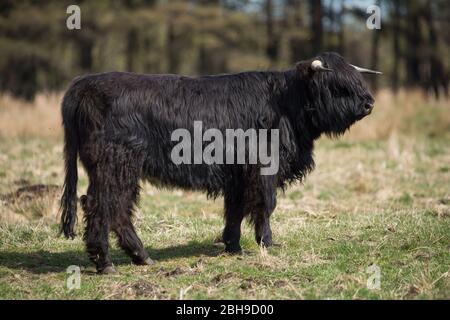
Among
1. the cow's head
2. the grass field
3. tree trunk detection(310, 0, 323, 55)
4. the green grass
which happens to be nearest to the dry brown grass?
the grass field

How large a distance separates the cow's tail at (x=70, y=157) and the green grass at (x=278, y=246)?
18.8 inches

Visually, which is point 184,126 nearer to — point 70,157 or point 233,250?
point 70,157

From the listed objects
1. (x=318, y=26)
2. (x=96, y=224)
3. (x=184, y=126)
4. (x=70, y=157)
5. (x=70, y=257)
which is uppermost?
(x=318, y=26)

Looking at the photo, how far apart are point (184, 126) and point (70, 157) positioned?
1.10 metres

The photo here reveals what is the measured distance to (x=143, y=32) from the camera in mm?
29641

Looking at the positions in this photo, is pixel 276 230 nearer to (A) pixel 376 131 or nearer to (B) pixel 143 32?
(A) pixel 376 131

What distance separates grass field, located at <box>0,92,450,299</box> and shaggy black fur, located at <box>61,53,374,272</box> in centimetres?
47

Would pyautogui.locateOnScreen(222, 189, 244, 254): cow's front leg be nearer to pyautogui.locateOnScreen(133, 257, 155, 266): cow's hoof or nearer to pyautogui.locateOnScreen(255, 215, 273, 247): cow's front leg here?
pyautogui.locateOnScreen(255, 215, 273, 247): cow's front leg

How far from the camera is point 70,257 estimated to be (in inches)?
266

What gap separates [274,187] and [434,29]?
2792 cm

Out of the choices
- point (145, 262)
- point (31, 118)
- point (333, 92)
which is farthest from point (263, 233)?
point (31, 118)

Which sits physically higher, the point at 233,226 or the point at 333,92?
the point at 333,92

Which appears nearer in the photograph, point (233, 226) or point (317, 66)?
point (317, 66)

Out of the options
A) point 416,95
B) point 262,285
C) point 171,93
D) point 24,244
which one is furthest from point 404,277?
point 416,95
